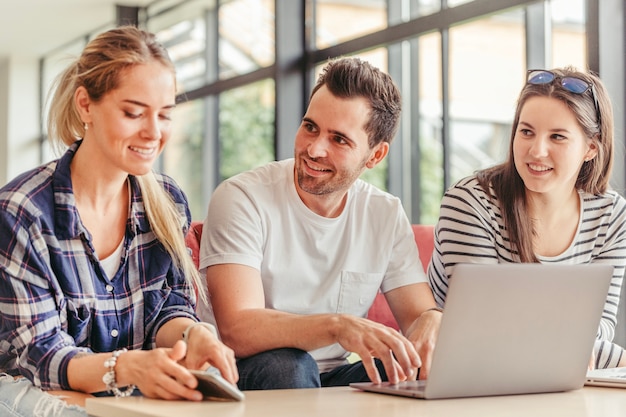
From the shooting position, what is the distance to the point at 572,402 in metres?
1.46

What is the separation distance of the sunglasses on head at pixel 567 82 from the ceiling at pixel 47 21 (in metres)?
5.50

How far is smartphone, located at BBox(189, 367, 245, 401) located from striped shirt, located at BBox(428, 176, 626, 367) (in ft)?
3.24

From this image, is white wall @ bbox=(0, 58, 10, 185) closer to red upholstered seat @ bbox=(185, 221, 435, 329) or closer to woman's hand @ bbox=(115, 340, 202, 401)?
red upholstered seat @ bbox=(185, 221, 435, 329)

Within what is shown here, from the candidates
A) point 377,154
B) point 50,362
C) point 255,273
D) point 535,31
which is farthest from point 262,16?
point 50,362

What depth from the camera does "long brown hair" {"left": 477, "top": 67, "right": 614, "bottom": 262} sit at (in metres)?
2.20

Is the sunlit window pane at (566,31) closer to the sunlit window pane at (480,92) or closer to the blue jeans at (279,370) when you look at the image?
the sunlit window pane at (480,92)

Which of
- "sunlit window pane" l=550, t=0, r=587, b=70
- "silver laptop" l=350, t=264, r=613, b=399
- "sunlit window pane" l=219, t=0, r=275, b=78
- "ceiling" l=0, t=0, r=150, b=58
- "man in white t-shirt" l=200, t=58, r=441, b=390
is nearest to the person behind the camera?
"silver laptop" l=350, t=264, r=613, b=399

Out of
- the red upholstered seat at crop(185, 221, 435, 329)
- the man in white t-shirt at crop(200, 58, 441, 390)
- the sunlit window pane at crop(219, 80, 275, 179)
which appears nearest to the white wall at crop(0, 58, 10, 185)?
the sunlit window pane at crop(219, 80, 275, 179)

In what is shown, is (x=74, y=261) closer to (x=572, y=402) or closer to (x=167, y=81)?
(x=167, y=81)

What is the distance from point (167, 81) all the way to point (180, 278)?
41 cm

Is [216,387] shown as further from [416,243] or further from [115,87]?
[416,243]

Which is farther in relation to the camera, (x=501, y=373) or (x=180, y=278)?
(x=180, y=278)

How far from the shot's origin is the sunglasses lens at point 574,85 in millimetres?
2229

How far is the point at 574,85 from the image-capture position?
2.23m
